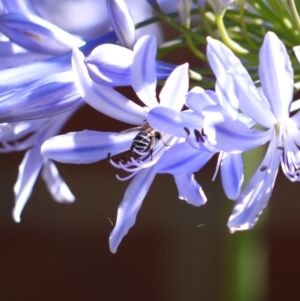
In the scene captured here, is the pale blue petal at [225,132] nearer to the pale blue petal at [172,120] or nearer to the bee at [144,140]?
the pale blue petal at [172,120]

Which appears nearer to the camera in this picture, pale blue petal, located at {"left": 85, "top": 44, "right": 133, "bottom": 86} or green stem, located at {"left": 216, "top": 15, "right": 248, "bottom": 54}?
pale blue petal, located at {"left": 85, "top": 44, "right": 133, "bottom": 86}

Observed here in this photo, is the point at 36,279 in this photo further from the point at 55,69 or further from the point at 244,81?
the point at 244,81

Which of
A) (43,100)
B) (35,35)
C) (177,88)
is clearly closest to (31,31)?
(35,35)

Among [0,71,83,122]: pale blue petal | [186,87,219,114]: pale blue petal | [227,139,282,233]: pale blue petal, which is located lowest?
[227,139,282,233]: pale blue petal

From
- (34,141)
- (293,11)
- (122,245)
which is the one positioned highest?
(293,11)

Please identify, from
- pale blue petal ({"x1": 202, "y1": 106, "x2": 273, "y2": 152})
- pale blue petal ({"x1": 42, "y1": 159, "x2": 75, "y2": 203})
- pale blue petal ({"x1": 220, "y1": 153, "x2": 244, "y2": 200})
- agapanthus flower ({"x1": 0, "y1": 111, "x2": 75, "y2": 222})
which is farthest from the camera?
pale blue petal ({"x1": 42, "y1": 159, "x2": 75, "y2": 203})

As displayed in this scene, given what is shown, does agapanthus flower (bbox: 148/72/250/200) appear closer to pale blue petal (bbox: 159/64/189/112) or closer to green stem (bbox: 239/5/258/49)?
pale blue petal (bbox: 159/64/189/112)

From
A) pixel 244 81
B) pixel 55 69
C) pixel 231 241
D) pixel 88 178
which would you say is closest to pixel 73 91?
pixel 55 69

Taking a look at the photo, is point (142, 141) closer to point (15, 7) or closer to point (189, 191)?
point (189, 191)

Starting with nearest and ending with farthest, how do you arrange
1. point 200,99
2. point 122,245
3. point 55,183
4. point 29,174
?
1. point 200,99
2. point 29,174
3. point 55,183
4. point 122,245

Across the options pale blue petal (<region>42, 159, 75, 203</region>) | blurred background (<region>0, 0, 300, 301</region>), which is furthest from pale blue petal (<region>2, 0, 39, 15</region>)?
blurred background (<region>0, 0, 300, 301</region>)
